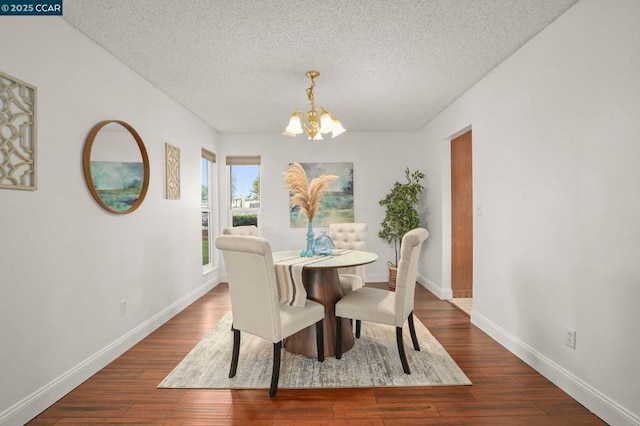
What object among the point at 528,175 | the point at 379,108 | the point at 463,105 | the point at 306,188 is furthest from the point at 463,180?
the point at 306,188

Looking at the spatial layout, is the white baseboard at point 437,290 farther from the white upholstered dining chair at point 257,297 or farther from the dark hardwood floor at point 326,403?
the white upholstered dining chair at point 257,297

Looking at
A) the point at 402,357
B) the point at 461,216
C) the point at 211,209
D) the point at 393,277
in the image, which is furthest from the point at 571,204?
the point at 211,209

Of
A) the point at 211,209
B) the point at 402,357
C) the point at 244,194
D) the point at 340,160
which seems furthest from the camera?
the point at 244,194

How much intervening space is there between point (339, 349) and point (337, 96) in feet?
8.64

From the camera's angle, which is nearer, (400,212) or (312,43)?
(312,43)

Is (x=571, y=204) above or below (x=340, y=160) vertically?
below

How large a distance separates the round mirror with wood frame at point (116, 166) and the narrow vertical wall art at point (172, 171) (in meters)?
0.49

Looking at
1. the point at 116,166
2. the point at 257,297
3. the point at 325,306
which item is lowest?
the point at 325,306

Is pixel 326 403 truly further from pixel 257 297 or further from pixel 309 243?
pixel 309 243

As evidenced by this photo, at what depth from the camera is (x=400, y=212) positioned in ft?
16.2

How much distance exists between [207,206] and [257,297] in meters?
3.42

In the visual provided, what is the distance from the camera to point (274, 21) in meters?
2.29

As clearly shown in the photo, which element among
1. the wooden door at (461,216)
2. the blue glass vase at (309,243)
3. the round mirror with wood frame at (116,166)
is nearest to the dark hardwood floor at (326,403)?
the blue glass vase at (309,243)

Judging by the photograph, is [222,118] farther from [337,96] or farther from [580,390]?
[580,390]
